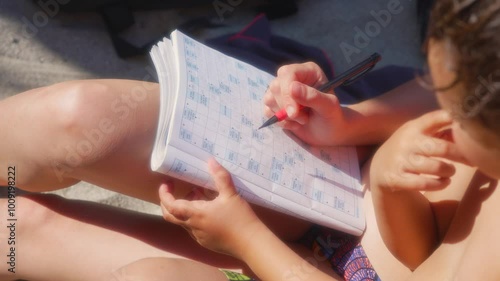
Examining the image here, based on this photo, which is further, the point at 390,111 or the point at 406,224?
the point at 390,111

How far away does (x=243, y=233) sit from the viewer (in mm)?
813

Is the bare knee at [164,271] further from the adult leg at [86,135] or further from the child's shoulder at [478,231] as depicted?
the child's shoulder at [478,231]

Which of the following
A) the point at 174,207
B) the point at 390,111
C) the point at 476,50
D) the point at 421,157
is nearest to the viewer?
the point at 476,50

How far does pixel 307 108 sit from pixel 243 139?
0.12 meters

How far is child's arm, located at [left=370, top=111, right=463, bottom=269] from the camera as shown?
27.4 inches

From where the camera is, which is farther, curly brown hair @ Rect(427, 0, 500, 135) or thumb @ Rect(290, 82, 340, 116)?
thumb @ Rect(290, 82, 340, 116)

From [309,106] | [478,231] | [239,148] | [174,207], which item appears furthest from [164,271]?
[478,231]

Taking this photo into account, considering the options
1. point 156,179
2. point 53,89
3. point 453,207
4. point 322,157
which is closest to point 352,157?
point 322,157

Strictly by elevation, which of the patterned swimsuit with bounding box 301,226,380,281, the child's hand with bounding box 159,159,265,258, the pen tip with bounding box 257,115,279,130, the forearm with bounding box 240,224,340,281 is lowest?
the patterned swimsuit with bounding box 301,226,380,281

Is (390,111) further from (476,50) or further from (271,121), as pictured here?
(476,50)

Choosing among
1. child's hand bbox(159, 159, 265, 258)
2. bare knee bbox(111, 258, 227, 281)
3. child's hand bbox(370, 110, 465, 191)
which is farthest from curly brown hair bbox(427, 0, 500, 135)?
bare knee bbox(111, 258, 227, 281)

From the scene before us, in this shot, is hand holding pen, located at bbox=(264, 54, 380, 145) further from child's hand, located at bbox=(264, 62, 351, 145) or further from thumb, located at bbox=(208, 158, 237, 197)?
thumb, located at bbox=(208, 158, 237, 197)

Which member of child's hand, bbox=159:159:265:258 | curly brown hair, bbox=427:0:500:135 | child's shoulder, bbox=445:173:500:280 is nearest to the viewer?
curly brown hair, bbox=427:0:500:135

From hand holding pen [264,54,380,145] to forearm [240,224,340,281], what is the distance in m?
0.16
